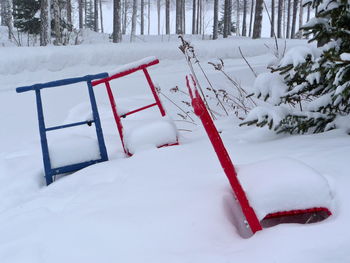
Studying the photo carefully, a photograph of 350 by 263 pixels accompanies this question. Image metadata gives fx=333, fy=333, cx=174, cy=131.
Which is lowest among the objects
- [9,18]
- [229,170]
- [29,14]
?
[229,170]

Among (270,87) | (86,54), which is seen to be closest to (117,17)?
(86,54)

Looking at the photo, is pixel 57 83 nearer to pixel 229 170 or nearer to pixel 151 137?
pixel 151 137

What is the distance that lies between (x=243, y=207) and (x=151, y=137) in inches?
66.5

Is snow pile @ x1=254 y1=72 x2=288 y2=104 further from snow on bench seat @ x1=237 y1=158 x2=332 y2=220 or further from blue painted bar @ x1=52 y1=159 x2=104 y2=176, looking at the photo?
blue painted bar @ x1=52 y1=159 x2=104 y2=176

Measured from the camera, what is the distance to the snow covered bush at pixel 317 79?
2.38 m

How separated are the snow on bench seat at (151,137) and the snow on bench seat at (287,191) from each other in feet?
4.93

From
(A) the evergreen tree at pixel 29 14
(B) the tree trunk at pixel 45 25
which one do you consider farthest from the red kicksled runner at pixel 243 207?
(A) the evergreen tree at pixel 29 14

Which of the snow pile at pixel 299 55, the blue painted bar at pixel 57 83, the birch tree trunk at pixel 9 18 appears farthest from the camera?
the birch tree trunk at pixel 9 18

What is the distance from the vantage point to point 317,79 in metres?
2.46

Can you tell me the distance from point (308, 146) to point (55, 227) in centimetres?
173

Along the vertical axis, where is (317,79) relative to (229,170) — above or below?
above

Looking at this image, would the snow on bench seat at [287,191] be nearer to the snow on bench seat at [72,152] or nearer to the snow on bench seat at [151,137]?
the snow on bench seat at [151,137]

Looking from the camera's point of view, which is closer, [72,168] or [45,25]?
[72,168]

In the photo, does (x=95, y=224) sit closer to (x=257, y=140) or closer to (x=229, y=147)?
(x=229, y=147)
